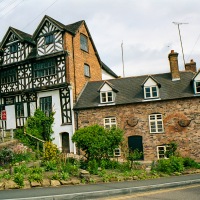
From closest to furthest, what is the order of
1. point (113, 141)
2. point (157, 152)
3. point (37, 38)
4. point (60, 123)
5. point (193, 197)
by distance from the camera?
point (193, 197) → point (113, 141) → point (157, 152) → point (60, 123) → point (37, 38)

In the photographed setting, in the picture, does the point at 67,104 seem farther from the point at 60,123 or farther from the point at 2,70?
the point at 2,70

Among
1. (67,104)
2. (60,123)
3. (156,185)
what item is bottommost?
(156,185)

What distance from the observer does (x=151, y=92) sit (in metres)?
23.6

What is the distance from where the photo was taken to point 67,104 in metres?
25.6

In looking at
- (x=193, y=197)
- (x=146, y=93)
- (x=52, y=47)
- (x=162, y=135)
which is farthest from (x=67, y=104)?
(x=193, y=197)

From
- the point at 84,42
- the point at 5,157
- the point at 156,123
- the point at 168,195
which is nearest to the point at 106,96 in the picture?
the point at 156,123

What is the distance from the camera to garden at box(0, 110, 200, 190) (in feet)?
39.8

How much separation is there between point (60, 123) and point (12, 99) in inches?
279

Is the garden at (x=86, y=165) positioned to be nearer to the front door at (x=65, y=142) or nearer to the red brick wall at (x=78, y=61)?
the front door at (x=65, y=142)

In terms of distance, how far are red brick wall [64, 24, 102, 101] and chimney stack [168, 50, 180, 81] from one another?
381 inches

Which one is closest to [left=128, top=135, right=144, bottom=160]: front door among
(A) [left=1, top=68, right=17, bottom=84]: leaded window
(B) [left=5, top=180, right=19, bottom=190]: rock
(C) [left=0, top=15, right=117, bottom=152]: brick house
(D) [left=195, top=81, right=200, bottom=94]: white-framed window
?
(C) [left=0, top=15, right=117, bottom=152]: brick house

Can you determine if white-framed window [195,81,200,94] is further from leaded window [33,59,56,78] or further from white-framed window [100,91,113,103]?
leaded window [33,59,56,78]

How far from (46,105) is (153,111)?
1139 centimetres

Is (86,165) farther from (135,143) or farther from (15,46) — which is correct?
(15,46)
